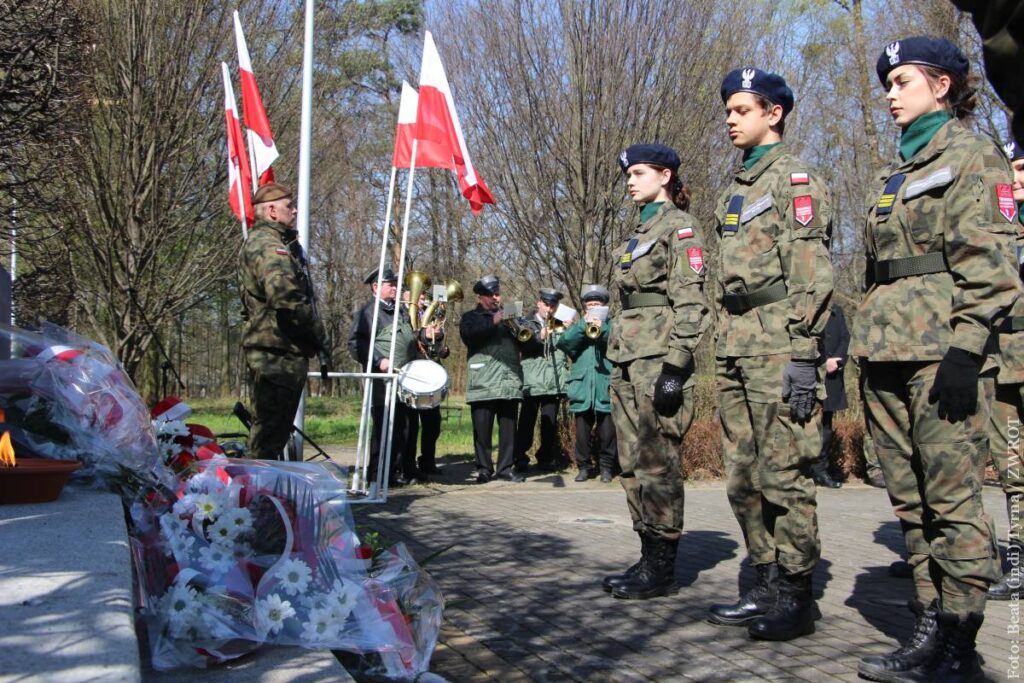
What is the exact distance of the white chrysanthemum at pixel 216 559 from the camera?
12.0 feet

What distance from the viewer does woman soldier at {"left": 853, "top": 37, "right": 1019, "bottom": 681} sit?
396 centimetres

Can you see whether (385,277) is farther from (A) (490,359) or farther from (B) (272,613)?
(B) (272,613)

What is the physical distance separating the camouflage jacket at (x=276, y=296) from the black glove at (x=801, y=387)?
3.52 metres

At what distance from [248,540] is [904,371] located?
2.76 m

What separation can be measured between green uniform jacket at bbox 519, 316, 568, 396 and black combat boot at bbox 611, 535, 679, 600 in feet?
20.2

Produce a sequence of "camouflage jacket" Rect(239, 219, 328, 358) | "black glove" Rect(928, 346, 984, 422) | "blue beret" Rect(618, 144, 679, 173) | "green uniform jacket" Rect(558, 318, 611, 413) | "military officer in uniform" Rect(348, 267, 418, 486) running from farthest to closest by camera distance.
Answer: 1. "green uniform jacket" Rect(558, 318, 611, 413)
2. "military officer in uniform" Rect(348, 267, 418, 486)
3. "camouflage jacket" Rect(239, 219, 328, 358)
4. "blue beret" Rect(618, 144, 679, 173)
5. "black glove" Rect(928, 346, 984, 422)

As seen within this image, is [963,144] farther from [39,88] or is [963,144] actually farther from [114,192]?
[114,192]

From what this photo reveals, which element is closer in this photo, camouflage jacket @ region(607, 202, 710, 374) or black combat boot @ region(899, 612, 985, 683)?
black combat boot @ region(899, 612, 985, 683)

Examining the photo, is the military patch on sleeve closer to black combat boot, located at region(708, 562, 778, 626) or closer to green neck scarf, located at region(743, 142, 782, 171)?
green neck scarf, located at region(743, 142, 782, 171)

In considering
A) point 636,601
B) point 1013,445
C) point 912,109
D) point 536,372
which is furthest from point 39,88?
point 1013,445

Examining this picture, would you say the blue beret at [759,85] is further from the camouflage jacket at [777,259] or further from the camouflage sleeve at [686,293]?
the camouflage sleeve at [686,293]

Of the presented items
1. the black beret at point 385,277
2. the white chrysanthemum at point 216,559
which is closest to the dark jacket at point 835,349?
the black beret at point 385,277

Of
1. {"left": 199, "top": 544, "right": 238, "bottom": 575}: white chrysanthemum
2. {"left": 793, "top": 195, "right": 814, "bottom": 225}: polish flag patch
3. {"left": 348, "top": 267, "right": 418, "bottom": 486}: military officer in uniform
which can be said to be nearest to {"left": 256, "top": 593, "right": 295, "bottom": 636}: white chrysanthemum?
{"left": 199, "top": 544, "right": 238, "bottom": 575}: white chrysanthemum

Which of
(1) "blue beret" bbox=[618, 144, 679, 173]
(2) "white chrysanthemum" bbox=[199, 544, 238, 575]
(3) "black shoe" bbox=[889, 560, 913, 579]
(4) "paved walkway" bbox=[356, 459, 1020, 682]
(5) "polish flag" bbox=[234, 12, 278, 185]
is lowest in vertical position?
(4) "paved walkway" bbox=[356, 459, 1020, 682]
